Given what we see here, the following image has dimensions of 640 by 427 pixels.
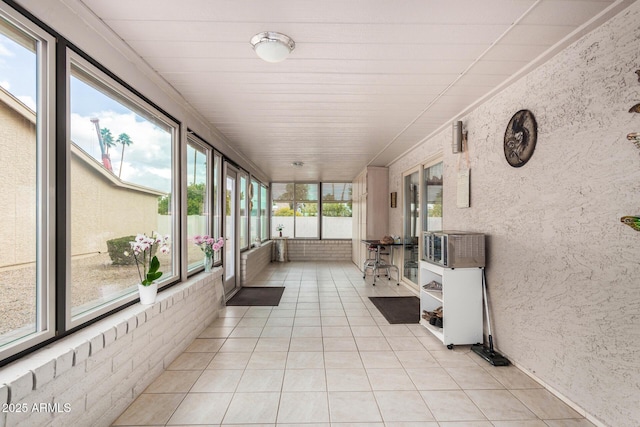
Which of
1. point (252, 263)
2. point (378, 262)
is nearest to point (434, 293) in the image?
point (378, 262)

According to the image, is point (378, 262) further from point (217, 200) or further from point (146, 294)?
point (146, 294)

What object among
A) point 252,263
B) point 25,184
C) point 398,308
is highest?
point 25,184

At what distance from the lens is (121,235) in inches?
93.2

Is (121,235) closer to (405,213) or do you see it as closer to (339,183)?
(405,213)

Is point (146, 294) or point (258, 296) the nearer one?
point (146, 294)

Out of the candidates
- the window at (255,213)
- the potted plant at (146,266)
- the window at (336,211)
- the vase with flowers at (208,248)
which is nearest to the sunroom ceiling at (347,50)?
the potted plant at (146,266)

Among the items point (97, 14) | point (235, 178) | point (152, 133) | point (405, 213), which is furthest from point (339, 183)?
point (97, 14)

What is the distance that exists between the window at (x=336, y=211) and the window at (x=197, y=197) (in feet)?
19.9

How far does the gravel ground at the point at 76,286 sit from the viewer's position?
1.43 metres

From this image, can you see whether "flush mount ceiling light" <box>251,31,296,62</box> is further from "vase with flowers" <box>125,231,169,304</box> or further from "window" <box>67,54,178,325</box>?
"vase with flowers" <box>125,231,169,304</box>

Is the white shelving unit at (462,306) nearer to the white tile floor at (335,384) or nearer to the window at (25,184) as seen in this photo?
the white tile floor at (335,384)

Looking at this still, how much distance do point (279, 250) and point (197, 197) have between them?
5.67 m

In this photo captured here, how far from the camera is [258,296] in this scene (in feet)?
16.9

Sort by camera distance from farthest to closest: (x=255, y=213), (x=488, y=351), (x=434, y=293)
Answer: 1. (x=255, y=213)
2. (x=434, y=293)
3. (x=488, y=351)
